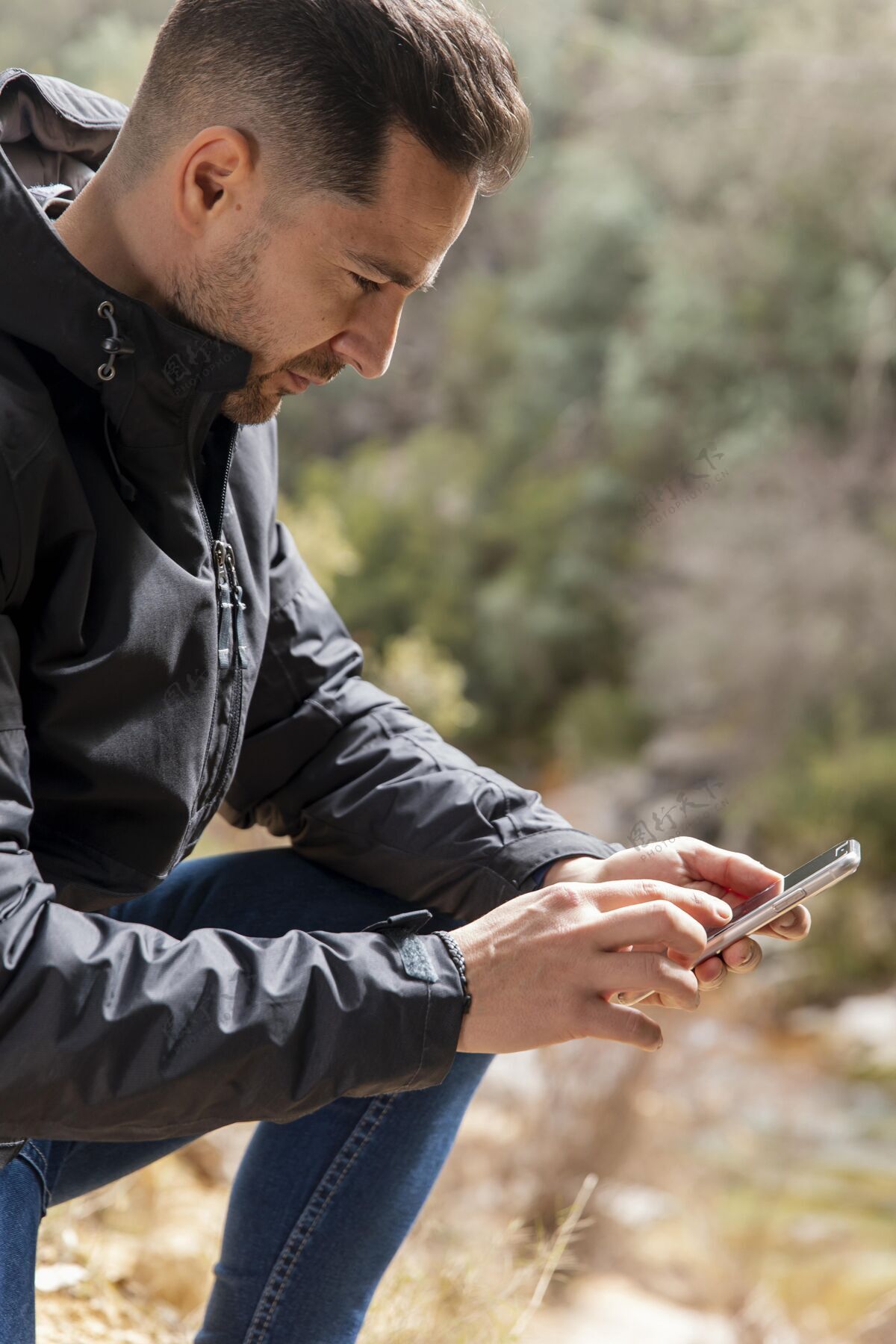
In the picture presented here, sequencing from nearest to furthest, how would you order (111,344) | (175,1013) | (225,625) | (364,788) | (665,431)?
(175,1013) < (111,344) < (225,625) < (364,788) < (665,431)

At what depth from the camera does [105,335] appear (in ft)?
2.86

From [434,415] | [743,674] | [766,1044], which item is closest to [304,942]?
[766,1044]

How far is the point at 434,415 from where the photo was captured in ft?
30.1

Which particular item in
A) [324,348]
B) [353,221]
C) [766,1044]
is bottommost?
[766,1044]

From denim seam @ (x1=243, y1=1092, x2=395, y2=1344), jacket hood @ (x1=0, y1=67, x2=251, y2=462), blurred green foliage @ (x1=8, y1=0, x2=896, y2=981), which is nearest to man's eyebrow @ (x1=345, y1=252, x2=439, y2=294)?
jacket hood @ (x1=0, y1=67, x2=251, y2=462)

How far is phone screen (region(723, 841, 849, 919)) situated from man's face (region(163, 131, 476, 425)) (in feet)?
1.68

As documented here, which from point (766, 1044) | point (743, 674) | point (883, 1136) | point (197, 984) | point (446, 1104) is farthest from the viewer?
point (743, 674)

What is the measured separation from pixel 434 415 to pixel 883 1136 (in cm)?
607

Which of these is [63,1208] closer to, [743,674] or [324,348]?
[324,348]

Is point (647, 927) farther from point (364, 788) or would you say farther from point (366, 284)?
point (366, 284)

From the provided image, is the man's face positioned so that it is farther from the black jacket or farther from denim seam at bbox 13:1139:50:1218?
denim seam at bbox 13:1139:50:1218

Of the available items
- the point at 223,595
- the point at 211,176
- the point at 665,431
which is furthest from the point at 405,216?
the point at 665,431

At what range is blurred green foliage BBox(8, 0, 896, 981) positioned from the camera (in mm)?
5992

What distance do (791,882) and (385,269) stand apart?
0.53 metres
